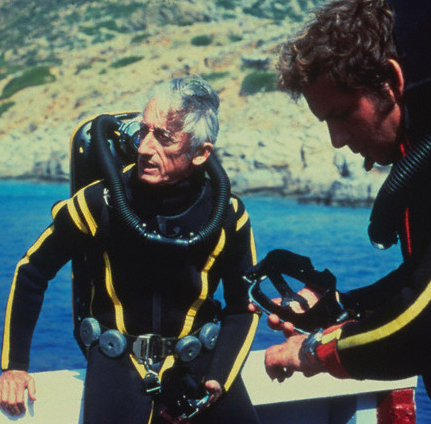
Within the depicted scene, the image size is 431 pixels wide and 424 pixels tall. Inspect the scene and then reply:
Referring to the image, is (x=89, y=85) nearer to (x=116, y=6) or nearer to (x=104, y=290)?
(x=116, y=6)

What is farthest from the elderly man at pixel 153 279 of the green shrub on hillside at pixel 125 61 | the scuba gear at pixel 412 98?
the green shrub on hillside at pixel 125 61

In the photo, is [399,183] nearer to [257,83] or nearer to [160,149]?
[160,149]

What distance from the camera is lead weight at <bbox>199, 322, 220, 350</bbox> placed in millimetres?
2092

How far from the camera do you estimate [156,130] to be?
6.82 feet

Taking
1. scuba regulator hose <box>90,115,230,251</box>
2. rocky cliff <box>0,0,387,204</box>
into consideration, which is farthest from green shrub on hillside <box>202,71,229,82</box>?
scuba regulator hose <box>90,115,230,251</box>

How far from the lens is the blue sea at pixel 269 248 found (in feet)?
23.8

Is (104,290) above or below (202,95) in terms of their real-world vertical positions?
below

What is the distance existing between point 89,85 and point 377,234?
111 ft

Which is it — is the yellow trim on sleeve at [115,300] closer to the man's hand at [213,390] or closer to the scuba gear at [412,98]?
the man's hand at [213,390]

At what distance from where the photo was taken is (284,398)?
90.3 inches

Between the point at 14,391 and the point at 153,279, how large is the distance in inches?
20.8

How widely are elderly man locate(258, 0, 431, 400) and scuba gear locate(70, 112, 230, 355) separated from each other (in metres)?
0.60

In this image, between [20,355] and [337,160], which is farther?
[337,160]

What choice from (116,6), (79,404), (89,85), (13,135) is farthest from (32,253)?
(116,6)
